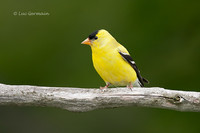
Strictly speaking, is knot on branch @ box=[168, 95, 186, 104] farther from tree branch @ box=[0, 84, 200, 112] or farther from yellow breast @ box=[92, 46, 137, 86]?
yellow breast @ box=[92, 46, 137, 86]

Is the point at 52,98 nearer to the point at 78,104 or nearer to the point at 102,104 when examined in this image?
the point at 78,104

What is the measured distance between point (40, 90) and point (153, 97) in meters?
1.39

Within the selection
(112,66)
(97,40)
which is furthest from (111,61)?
(97,40)

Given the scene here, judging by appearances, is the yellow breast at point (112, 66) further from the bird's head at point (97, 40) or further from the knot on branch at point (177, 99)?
the knot on branch at point (177, 99)

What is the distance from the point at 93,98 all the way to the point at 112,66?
54 centimetres

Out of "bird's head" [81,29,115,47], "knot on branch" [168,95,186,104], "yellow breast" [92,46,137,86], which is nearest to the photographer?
"knot on branch" [168,95,186,104]

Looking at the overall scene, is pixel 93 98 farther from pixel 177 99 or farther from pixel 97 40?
pixel 177 99

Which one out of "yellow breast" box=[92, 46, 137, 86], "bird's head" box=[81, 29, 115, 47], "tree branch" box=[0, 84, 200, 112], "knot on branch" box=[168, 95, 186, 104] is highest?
"bird's head" box=[81, 29, 115, 47]

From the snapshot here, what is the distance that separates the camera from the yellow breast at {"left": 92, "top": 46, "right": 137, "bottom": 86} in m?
3.87

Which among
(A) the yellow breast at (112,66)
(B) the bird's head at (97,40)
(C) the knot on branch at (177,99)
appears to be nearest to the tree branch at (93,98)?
(C) the knot on branch at (177,99)

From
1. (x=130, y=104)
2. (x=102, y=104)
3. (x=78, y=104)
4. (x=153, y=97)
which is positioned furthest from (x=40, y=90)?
(x=153, y=97)

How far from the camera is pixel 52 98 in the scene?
11.7ft

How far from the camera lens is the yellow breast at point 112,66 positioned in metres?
3.87

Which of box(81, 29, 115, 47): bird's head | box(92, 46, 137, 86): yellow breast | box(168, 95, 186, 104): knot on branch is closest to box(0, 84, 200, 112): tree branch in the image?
box(168, 95, 186, 104): knot on branch
